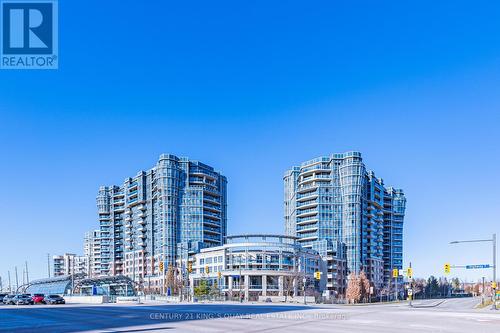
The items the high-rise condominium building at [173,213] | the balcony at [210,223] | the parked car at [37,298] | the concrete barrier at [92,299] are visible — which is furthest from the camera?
the balcony at [210,223]

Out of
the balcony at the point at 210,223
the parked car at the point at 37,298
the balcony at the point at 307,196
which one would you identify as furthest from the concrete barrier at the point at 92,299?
the balcony at the point at 210,223

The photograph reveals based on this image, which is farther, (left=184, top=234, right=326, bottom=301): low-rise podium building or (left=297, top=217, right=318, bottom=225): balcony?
(left=297, top=217, right=318, bottom=225): balcony

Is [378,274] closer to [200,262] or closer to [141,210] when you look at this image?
[200,262]

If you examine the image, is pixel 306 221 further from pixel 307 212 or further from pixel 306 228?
pixel 307 212

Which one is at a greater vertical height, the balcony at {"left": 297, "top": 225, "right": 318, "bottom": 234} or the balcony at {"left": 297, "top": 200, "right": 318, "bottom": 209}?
the balcony at {"left": 297, "top": 200, "right": 318, "bottom": 209}

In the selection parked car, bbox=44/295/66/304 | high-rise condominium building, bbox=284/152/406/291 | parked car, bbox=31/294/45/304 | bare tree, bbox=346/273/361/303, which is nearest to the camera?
parked car, bbox=44/295/66/304

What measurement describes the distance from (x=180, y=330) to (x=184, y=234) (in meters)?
160

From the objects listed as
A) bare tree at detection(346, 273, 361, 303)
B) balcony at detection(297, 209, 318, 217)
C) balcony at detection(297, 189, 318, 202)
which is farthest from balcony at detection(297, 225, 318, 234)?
bare tree at detection(346, 273, 361, 303)

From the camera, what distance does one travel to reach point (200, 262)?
14675 centimetres

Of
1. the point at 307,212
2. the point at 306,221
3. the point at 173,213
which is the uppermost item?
the point at 307,212

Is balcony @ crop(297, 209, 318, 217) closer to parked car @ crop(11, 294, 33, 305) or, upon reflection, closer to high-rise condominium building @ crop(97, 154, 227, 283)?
high-rise condominium building @ crop(97, 154, 227, 283)

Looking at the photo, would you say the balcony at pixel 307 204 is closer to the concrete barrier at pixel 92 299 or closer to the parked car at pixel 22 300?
the concrete barrier at pixel 92 299

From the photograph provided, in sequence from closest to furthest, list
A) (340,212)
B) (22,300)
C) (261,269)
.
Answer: (22,300) → (261,269) → (340,212)

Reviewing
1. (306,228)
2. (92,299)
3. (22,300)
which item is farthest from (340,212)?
(22,300)
